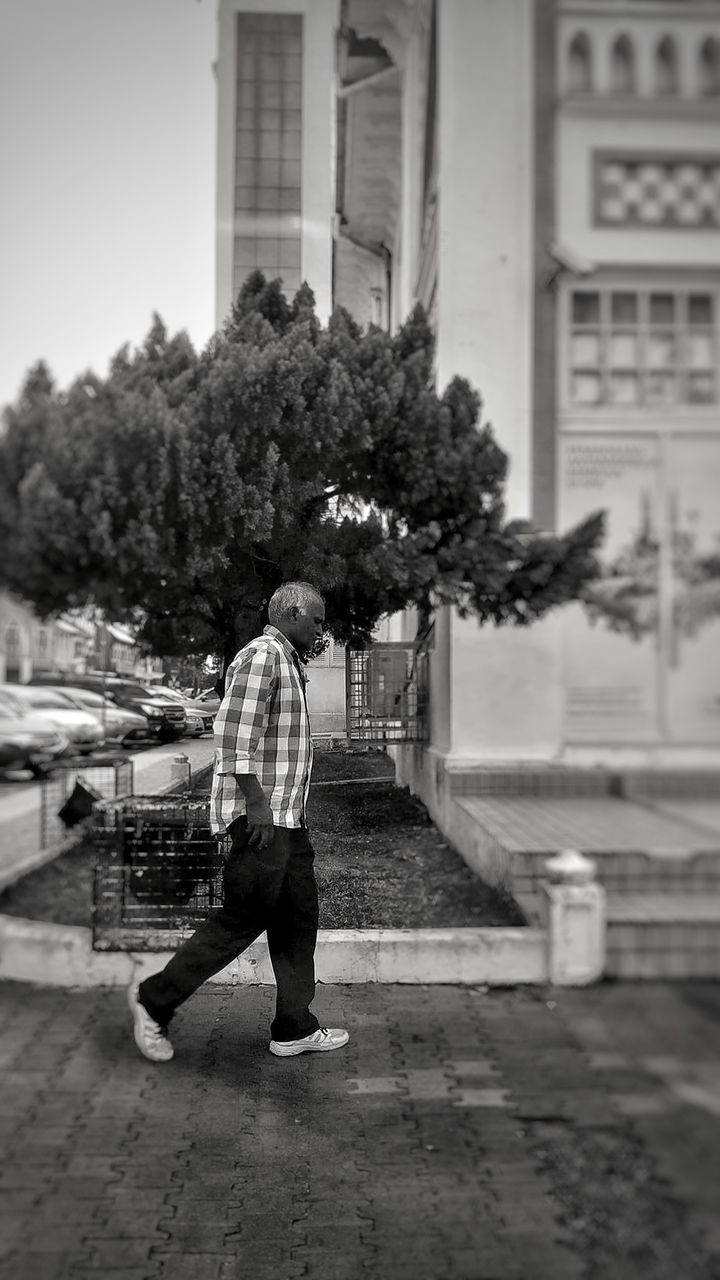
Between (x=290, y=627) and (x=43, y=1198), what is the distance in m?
0.97

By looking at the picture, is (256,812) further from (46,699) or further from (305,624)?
(46,699)

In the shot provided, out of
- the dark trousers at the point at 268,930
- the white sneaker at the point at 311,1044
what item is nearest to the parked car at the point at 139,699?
the dark trousers at the point at 268,930

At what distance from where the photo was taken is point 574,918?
916mm

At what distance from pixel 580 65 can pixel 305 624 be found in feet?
2.71

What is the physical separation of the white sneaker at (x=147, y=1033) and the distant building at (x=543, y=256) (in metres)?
0.95

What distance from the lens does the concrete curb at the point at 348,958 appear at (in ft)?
4.53

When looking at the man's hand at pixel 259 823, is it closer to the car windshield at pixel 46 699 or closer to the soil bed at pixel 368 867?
the soil bed at pixel 368 867

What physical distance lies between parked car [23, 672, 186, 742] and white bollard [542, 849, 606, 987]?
65 cm

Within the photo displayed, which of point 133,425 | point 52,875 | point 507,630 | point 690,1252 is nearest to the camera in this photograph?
point 690,1252

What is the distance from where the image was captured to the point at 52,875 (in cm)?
146

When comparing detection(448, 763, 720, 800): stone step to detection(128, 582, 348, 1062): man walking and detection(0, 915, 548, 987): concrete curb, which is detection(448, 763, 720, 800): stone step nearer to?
detection(0, 915, 548, 987): concrete curb

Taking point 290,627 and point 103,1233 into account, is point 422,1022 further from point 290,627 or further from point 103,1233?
point 290,627

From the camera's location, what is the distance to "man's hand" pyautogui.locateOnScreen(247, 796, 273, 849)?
1.61 metres

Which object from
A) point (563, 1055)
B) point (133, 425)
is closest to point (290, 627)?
point (133, 425)
